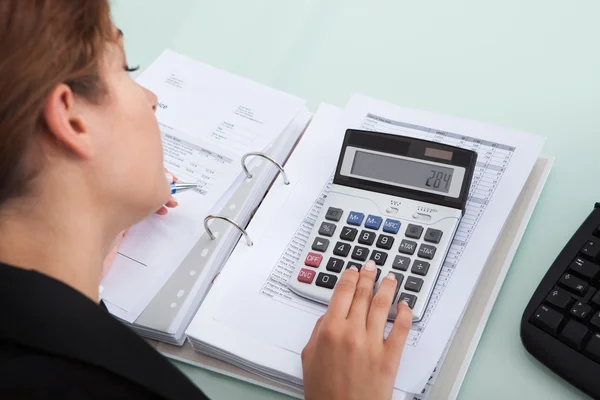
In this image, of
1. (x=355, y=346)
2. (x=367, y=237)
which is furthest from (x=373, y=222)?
(x=355, y=346)

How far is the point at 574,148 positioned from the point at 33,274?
0.54 metres

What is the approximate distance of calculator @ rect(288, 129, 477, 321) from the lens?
636 mm

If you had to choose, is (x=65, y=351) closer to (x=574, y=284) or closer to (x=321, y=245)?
(x=321, y=245)

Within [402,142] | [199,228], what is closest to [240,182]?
[199,228]

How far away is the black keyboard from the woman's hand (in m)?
0.11

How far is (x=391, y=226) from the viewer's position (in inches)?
26.0

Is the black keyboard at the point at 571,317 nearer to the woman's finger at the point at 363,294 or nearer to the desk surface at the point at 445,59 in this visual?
the desk surface at the point at 445,59

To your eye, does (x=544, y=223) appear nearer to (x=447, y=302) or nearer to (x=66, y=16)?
(x=447, y=302)

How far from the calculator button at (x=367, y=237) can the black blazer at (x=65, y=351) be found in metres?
0.23

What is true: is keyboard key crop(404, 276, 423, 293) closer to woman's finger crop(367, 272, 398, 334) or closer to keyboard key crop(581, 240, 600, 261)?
woman's finger crop(367, 272, 398, 334)

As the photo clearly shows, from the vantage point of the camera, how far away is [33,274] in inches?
19.3

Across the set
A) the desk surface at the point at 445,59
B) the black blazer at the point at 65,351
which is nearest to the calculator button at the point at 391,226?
the desk surface at the point at 445,59

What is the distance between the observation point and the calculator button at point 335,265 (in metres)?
0.65

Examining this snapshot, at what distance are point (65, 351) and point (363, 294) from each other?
0.26m
